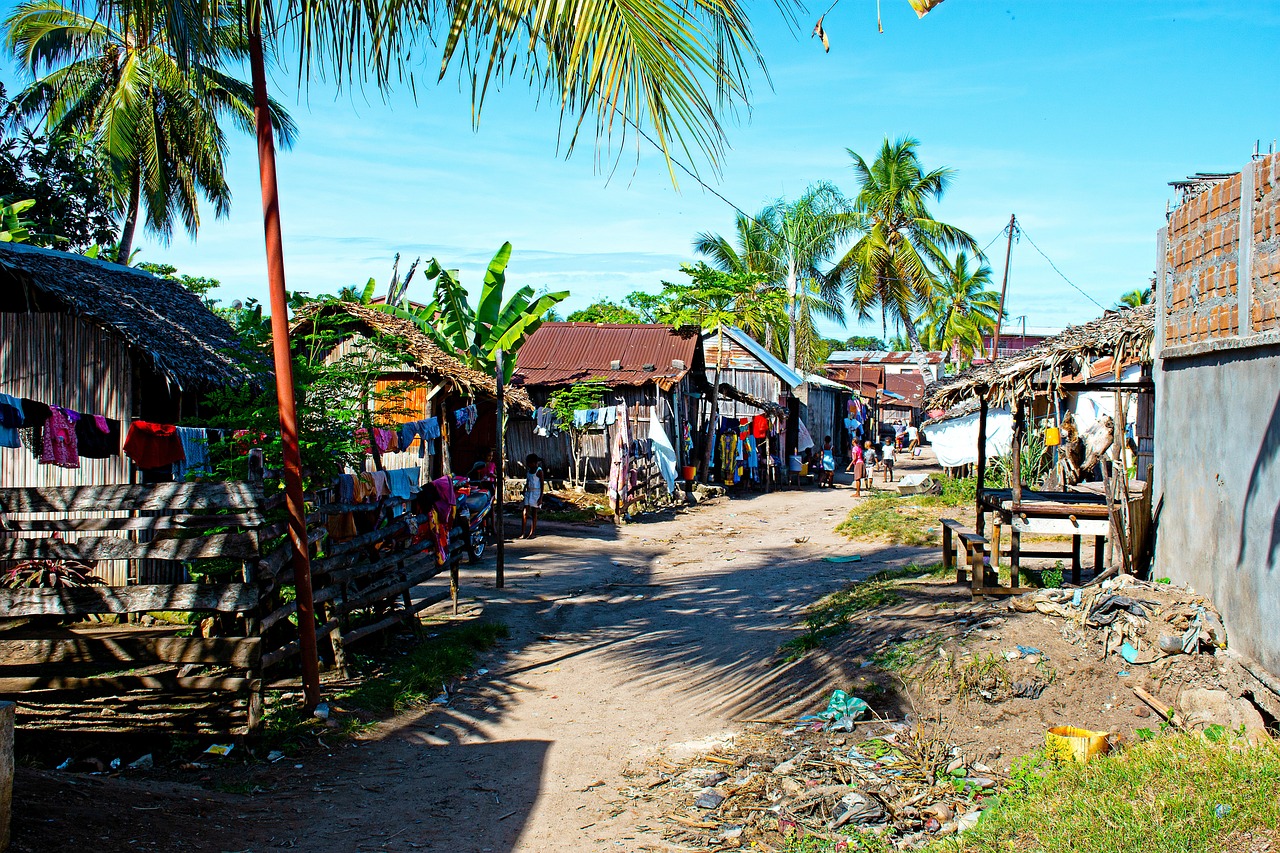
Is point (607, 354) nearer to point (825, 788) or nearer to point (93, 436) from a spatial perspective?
point (93, 436)

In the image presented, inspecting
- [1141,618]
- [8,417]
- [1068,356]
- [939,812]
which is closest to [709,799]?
[939,812]

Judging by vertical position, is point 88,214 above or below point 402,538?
above

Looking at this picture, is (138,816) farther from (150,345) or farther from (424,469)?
(424,469)

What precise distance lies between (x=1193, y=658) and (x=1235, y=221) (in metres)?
3.33

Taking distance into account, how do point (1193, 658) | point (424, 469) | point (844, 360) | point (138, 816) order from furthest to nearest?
1. point (844, 360)
2. point (424, 469)
3. point (1193, 658)
4. point (138, 816)

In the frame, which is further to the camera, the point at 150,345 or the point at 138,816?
the point at 150,345

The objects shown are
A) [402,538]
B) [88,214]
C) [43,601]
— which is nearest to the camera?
[43,601]

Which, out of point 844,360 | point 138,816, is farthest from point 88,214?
point 844,360

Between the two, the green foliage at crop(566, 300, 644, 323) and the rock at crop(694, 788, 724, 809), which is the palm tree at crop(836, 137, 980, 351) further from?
the rock at crop(694, 788, 724, 809)

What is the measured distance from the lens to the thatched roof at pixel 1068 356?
905 cm

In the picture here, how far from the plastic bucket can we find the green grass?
268 mm

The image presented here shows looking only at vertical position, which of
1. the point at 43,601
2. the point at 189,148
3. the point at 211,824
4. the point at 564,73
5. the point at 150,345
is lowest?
the point at 211,824

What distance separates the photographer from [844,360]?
2608 inches

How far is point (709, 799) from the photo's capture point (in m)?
5.37
